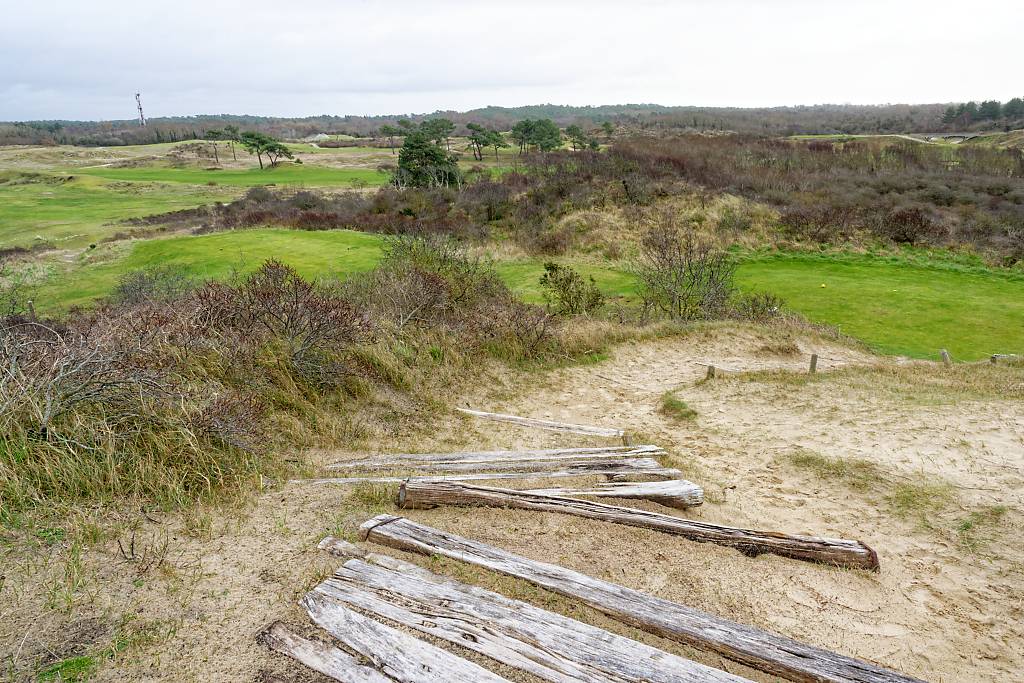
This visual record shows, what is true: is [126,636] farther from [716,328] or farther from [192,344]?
[716,328]

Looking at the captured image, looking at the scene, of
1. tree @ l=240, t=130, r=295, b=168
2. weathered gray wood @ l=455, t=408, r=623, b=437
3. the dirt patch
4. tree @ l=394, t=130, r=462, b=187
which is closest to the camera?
the dirt patch

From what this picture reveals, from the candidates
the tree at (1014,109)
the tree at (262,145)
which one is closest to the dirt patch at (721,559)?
the tree at (262,145)

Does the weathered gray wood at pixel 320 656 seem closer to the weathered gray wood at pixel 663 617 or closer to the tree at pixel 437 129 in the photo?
the weathered gray wood at pixel 663 617

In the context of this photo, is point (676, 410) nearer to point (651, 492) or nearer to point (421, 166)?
point (651, 492)

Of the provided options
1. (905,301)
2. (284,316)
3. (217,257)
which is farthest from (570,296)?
(217,257)

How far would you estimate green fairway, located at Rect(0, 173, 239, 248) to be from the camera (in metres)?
35.1

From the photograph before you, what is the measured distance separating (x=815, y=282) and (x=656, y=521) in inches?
842

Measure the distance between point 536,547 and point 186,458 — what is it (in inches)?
136

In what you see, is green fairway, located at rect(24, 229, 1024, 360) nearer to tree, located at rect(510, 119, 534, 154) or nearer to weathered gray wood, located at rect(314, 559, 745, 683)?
weathered gray wood, located at rect(314, 559, 745, 683)

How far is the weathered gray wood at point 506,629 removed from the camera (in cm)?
342

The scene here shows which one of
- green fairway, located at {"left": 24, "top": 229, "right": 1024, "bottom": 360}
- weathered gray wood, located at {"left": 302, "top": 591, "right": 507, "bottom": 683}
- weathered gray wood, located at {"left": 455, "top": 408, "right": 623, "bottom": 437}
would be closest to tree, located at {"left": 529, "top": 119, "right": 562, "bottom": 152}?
green fairway, located at {"left": 24, "top": 229, "right": 1024, "bottom": 360}

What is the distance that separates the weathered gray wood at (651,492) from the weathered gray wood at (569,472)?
0.95 feet

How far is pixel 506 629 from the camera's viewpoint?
3.74 m

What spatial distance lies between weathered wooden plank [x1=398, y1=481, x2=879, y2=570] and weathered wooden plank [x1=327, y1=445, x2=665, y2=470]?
98 cm
